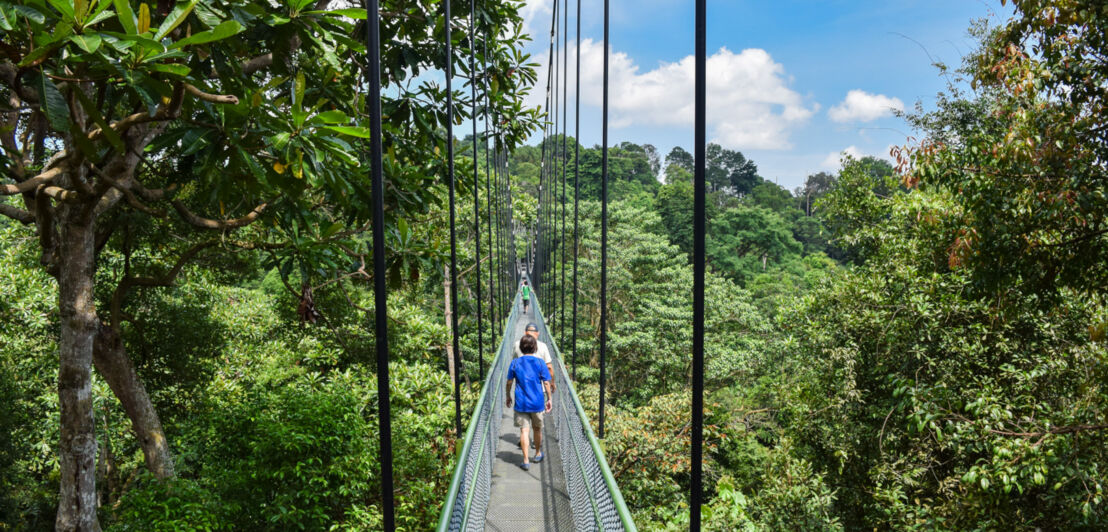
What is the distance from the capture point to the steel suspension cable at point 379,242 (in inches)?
51.1

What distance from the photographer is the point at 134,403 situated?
4164 mm

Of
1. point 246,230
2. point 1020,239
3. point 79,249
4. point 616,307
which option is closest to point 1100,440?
point 1020,239

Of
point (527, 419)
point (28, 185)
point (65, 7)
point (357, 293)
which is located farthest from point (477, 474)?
point (357, 293)

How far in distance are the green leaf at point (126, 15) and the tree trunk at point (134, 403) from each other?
11.1 ft

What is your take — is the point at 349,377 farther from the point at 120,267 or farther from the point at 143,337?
the point at 120,267

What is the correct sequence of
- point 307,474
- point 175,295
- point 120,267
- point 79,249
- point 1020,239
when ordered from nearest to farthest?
1. point 1020,239
2. point 79,249
3. point 307,474
4. point 120,267
5. point 175,295

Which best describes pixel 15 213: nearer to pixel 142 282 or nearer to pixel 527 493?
pixel 142 282

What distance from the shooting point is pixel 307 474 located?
156 inches

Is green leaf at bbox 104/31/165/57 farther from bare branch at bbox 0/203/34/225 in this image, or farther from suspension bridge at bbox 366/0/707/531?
bare branch at bbox 0/203/34/225

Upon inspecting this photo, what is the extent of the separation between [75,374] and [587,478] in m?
2.99

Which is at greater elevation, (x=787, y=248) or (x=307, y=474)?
(x=787, y=248)

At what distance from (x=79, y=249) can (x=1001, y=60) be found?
521cm

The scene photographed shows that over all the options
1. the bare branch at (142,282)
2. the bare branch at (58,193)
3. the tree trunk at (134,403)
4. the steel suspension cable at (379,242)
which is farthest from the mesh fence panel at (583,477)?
the tree trunk at (134,403)

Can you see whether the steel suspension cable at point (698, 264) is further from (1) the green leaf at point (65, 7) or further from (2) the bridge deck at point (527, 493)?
(2) the bridge deck at point (527, 493)
